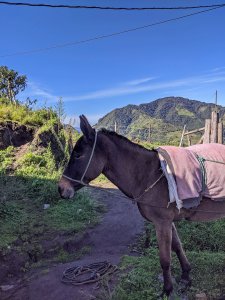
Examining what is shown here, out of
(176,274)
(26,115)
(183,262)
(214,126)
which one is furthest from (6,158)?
(183,262)

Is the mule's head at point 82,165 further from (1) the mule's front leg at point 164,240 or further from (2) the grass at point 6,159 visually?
(2) the grass at point 6,159

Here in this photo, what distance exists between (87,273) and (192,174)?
2.50 metres

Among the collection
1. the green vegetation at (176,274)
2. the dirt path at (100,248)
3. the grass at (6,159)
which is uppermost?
the grass at (6,159)

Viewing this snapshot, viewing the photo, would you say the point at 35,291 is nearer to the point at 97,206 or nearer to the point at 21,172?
the point at 97,206

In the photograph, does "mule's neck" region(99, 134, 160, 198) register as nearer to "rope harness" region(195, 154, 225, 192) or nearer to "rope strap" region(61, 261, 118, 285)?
"rope harness" region(195, 154, 225, 192)

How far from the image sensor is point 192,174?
4.14m

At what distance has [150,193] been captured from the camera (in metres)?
4.12

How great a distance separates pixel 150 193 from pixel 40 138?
34.8ft

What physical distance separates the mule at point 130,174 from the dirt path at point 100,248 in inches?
53.9

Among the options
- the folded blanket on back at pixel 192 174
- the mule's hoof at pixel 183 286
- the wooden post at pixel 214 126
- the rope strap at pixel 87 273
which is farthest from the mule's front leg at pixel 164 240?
the wooden post at pixel 214 126

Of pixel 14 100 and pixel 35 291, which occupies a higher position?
pixel 14 100

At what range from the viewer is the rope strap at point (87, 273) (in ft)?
17.5

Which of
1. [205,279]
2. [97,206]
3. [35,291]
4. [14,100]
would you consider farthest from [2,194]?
[14,100]

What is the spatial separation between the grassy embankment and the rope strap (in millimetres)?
1201
